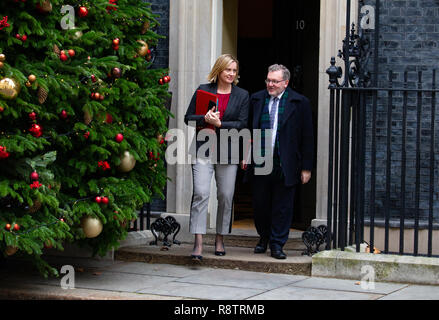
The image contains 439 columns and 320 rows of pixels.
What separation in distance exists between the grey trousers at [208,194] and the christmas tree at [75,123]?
0.35 meters

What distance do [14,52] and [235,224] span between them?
4337mm

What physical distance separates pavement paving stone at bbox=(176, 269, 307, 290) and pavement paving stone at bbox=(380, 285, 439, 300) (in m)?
0.97

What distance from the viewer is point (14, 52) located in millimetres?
6453

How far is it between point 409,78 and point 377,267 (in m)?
2.28

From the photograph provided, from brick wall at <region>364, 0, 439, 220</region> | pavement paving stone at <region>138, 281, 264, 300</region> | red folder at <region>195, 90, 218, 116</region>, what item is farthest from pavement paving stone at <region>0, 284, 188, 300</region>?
brick wall at <region>364, 0, 439, 220</region>

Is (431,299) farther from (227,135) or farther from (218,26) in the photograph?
(218,26)

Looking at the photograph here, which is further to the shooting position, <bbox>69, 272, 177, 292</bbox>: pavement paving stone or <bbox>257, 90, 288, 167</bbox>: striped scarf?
<bbox>257, 90, 288, 167</bbox>: striped scarf

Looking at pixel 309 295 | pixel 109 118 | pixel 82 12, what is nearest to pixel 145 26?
pixel 82 12

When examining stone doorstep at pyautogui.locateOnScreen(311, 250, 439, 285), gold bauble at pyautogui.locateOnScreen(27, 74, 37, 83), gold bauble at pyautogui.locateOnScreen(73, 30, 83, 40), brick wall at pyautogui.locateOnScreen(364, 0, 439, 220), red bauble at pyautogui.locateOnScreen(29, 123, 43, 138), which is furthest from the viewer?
brick wall at pyautogui.locateOnScreen(364, 0, 439, 220)

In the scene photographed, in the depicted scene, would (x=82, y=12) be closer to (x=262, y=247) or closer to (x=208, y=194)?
(x=208, y=194)

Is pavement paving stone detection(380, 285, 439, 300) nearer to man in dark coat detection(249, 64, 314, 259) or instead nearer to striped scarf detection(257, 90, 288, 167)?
man in dark coat detection(249, 64, 314, 259)

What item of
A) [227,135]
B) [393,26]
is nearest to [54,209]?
[227,135]

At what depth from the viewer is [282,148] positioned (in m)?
7.89

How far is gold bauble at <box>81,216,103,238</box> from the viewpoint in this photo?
6.78 metres
